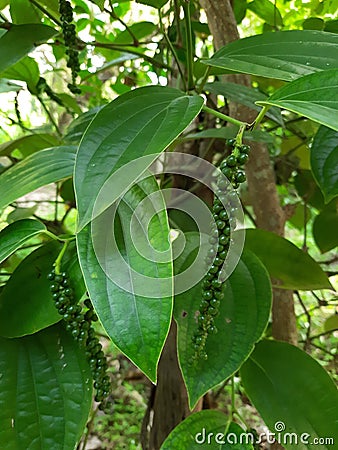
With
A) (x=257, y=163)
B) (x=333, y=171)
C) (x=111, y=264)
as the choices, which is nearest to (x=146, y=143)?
(x=111, y=264)

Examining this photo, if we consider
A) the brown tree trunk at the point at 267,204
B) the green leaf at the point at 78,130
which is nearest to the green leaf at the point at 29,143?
the green leaf at the point at 78,130

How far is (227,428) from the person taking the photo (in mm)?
434

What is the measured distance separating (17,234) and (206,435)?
239 mm

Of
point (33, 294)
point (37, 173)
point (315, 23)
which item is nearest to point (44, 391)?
point (33, 294)

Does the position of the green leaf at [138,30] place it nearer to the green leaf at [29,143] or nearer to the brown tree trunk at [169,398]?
the green leaf at [29,143]

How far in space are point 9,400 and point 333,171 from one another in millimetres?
349

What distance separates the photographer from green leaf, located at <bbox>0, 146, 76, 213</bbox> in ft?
1.23

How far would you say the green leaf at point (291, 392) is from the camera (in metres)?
0.43

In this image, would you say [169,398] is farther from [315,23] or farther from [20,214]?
[315,23]

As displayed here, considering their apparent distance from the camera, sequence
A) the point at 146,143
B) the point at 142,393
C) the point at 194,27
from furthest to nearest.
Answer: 1. the point at 142,393
2. the point at 194,27
3. the point at 146,143

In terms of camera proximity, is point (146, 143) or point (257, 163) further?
point (257, 163)

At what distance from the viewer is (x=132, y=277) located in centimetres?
31

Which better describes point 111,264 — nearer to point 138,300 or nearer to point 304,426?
point 138,300

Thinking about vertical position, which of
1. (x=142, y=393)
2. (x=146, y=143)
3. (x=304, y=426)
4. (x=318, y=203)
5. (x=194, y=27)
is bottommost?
(x=142, y=393)
